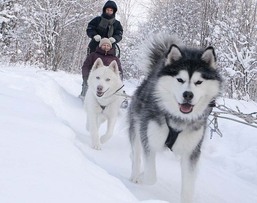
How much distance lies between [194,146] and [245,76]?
669cm

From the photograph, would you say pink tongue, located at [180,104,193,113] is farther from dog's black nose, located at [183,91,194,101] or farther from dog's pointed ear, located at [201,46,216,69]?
dog's pointed ear, located at [201,46,216,69]

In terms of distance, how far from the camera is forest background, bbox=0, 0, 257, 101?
9.03 metres

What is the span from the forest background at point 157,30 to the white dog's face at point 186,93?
1.85 m

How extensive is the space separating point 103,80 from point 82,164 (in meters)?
2.80

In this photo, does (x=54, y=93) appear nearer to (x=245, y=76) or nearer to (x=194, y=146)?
(x=194, y=146)

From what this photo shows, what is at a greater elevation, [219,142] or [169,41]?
[169,41]

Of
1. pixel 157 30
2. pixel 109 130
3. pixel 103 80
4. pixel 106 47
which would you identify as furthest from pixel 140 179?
pixel 157 30

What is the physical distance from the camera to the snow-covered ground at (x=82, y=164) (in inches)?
52.3

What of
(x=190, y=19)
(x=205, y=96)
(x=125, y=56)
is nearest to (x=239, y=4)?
(x=190, y=19)

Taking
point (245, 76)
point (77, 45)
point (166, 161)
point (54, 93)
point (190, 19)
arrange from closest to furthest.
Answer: point (166, 161) < point (54, 93) < point (245, 76) < point (190, 19) < point (77, 45)

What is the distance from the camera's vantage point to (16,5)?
10.9m

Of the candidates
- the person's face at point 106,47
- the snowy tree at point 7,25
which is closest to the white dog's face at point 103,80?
the person's face at point 106,47

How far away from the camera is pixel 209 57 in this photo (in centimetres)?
261

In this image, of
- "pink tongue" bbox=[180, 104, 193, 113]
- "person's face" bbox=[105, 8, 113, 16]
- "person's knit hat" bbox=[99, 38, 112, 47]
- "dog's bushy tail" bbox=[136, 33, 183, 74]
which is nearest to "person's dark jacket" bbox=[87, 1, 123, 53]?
"person's face" bbox=[105, 8, 113, 16]
